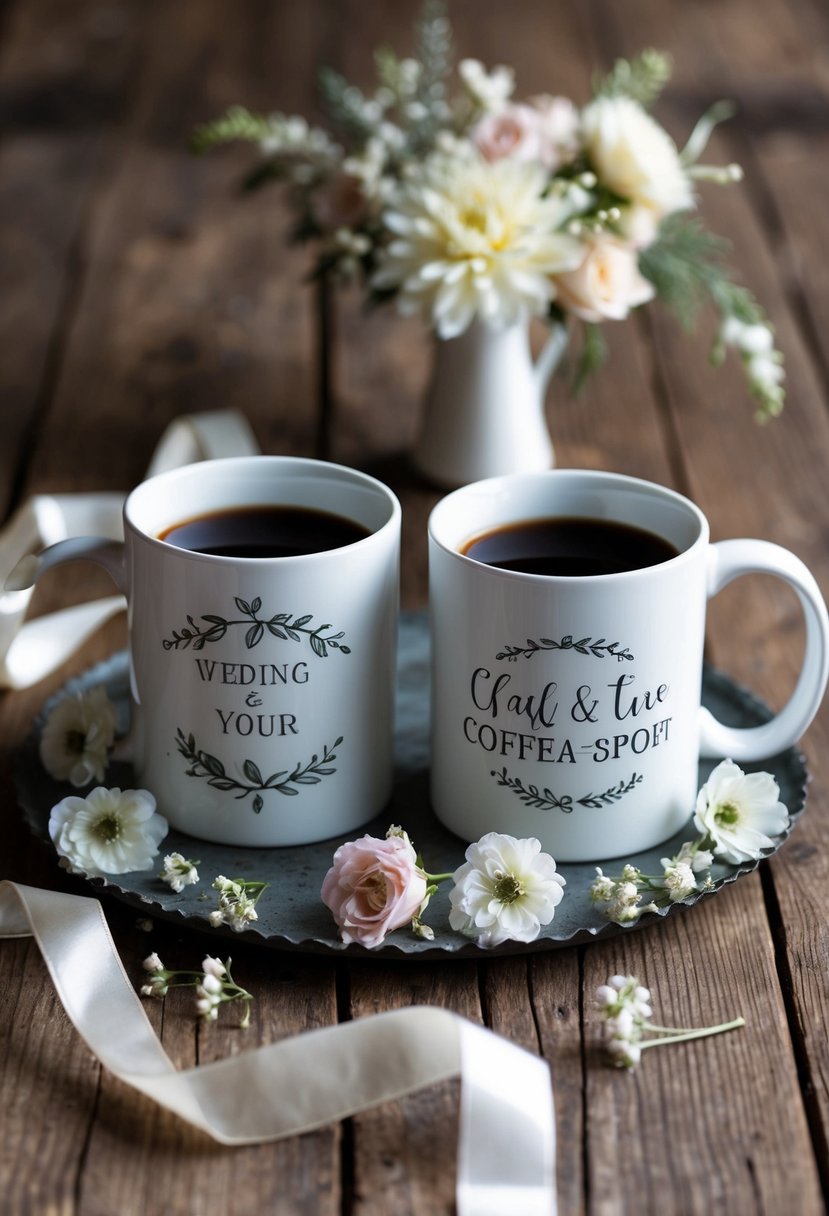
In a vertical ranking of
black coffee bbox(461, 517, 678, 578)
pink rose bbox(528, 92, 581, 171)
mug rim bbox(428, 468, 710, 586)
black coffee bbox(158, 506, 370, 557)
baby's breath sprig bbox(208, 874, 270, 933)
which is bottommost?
baby's breath sprig bbox(208, 874, 270, 933)

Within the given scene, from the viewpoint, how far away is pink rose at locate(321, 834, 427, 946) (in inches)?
24.1

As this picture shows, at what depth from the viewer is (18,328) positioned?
1426 mm

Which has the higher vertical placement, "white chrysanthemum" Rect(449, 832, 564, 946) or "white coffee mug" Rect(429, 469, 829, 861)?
"white coffee mug" Rect(429, 469, 829, 861)

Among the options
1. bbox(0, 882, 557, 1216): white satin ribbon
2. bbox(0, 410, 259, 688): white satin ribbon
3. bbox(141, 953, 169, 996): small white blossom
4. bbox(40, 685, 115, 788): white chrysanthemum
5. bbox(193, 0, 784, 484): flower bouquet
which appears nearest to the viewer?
bbox(0, 882, 557, 1216): white satin ribbon

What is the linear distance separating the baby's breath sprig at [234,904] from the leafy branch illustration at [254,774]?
46 millimetres

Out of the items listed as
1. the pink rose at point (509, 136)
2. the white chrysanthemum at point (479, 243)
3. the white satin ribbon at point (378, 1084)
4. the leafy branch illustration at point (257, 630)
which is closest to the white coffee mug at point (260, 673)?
the leafy branch illustration at point (257, 630)

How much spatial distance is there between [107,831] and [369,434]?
0.64 metres

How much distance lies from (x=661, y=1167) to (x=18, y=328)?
114 cm

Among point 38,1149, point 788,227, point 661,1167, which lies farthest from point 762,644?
point 788,227

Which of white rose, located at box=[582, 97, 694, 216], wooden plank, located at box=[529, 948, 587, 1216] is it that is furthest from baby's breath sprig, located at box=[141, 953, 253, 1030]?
white rose, located at box=[582, 97, 694, 216]

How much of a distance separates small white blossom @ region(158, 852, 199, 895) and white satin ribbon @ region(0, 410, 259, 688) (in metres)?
0.21

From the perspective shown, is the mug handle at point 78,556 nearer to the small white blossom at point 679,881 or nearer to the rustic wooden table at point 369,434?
the rustic wooden table at point 369,434

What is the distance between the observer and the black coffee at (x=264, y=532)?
71 centimetres

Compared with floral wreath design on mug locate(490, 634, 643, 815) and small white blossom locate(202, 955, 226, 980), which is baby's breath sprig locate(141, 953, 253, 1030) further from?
floral wreath design on mug locate(490, 634, 643, 815)
